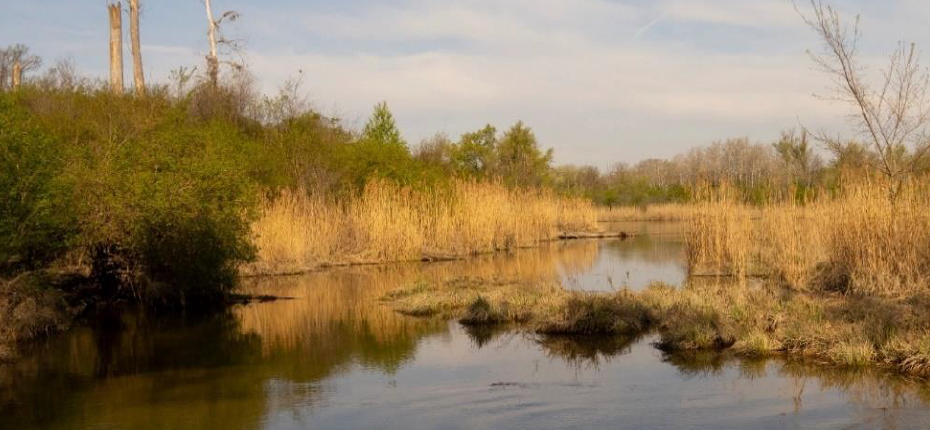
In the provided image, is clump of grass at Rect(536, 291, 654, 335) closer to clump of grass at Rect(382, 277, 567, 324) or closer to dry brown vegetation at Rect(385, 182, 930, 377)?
dry brown vegetation at Rect(385, 182, 930, 377)

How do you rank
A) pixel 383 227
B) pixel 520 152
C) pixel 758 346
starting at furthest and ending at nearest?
pixel 520 152 < pixel 383 227 < pixel 758 346

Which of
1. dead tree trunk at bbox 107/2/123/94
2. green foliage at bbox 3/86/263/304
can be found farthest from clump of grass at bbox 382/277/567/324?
dead tree trunk at bbox 107/2/123/94

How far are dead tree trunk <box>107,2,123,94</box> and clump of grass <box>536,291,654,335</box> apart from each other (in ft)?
51.3

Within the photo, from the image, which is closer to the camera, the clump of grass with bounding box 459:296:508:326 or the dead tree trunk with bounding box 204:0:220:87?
the clump of grass with bounding box 459:296:508:326

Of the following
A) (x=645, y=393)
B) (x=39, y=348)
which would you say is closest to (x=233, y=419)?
(x=645, y=393)

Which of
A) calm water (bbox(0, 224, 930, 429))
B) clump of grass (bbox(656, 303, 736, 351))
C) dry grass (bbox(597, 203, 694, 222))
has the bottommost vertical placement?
calm water (bbox(0, 224, 930, 429))

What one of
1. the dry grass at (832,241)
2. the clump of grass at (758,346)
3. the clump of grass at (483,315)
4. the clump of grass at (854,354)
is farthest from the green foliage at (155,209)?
the clump of grass at (854,354)

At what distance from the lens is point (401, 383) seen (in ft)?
25.5

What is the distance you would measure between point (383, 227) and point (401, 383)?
12314 millimetres

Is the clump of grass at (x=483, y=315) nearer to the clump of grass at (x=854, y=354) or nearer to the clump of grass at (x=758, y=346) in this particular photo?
the clump of grass at (x=758, y=346)

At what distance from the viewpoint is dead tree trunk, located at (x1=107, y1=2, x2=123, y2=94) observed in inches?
849

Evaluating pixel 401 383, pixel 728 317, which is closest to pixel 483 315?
pixel 728 317

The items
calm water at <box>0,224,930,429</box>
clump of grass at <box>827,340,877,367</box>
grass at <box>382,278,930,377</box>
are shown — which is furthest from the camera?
grass at <box>382,278,930,377</box>

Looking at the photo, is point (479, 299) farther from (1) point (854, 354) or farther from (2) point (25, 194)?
(2) point (25, 194)
